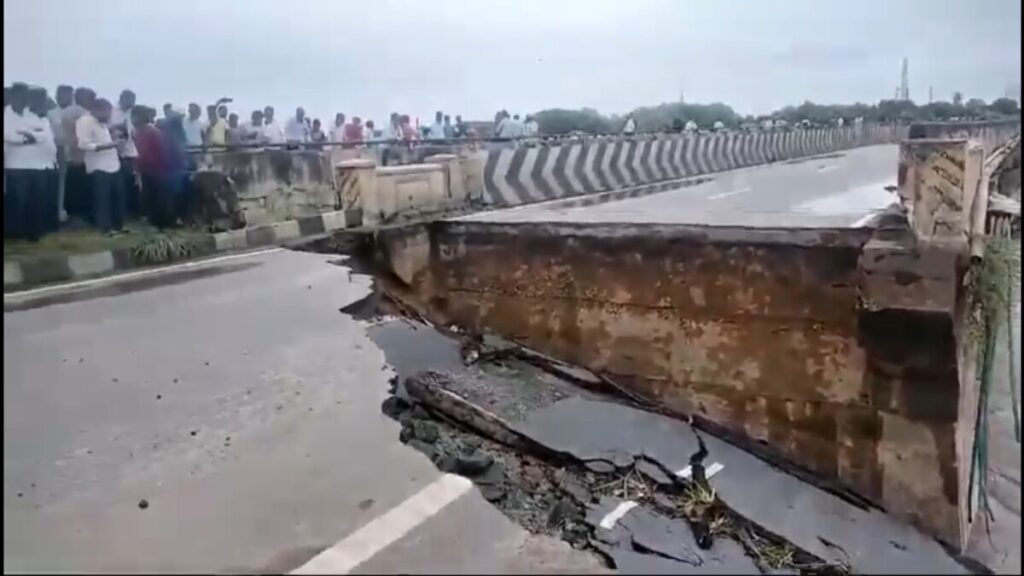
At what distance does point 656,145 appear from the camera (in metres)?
18.1

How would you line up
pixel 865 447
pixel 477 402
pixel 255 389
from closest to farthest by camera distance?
pixel 255 389
pixel 477 402
pixel 865 447

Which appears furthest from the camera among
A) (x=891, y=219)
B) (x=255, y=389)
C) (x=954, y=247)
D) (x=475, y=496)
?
(x=891, y=219)

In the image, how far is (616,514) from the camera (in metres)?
3.81

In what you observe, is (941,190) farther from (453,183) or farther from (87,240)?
(87,240)

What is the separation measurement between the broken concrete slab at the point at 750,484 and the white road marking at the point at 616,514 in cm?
49

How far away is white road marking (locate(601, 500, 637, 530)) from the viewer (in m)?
3.63

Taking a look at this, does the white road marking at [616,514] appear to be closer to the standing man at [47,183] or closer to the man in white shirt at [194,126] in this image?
the standing man at [47,183]

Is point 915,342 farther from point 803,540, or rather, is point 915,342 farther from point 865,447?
point 803,540

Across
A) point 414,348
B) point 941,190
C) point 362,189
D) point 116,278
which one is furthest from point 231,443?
point 362,189

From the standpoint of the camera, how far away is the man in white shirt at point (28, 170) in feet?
22.0

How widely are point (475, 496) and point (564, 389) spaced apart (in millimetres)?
2487

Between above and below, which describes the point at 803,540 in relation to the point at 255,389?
below

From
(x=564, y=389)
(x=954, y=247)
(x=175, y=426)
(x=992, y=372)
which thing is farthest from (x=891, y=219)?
(x=175, y=426)

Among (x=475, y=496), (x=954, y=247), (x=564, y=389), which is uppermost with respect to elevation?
(x=954, y=247)
